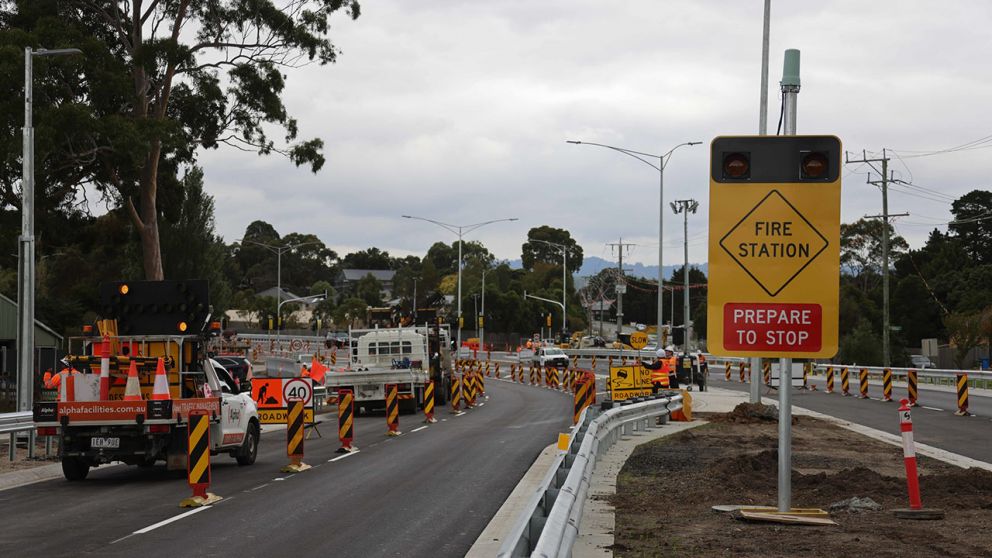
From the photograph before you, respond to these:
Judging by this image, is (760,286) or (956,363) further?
(956,363)

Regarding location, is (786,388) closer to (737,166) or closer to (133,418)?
(737,166)

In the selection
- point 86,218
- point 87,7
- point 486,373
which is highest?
point 87,7

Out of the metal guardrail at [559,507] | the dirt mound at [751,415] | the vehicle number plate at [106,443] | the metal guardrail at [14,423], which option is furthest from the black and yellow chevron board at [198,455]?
the dirt mound at [751,415]

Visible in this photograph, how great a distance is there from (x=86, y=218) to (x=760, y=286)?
37458mm

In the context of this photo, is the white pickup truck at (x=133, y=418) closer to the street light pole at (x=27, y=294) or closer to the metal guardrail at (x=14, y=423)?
the metal guardrail at (x=14, y=423)

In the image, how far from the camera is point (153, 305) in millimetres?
19344

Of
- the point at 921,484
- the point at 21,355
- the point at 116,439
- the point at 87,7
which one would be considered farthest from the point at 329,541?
the point at 87,7

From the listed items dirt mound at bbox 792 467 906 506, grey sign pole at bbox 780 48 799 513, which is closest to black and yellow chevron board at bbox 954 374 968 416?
dirt mound at bbox 792 467 906 506

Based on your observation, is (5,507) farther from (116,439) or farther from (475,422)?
(475,422)

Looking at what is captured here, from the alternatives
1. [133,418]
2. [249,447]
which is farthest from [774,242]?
[249,447]

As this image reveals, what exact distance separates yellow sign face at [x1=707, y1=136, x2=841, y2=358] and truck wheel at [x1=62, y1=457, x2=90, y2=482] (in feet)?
34.7

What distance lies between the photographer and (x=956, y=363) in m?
73.1

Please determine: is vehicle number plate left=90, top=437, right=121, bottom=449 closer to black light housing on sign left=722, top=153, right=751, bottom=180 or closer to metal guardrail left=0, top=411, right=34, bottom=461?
metal guardrail left=0, top=411, right=34, bottom=461

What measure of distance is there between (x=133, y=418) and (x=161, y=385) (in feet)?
1.97
